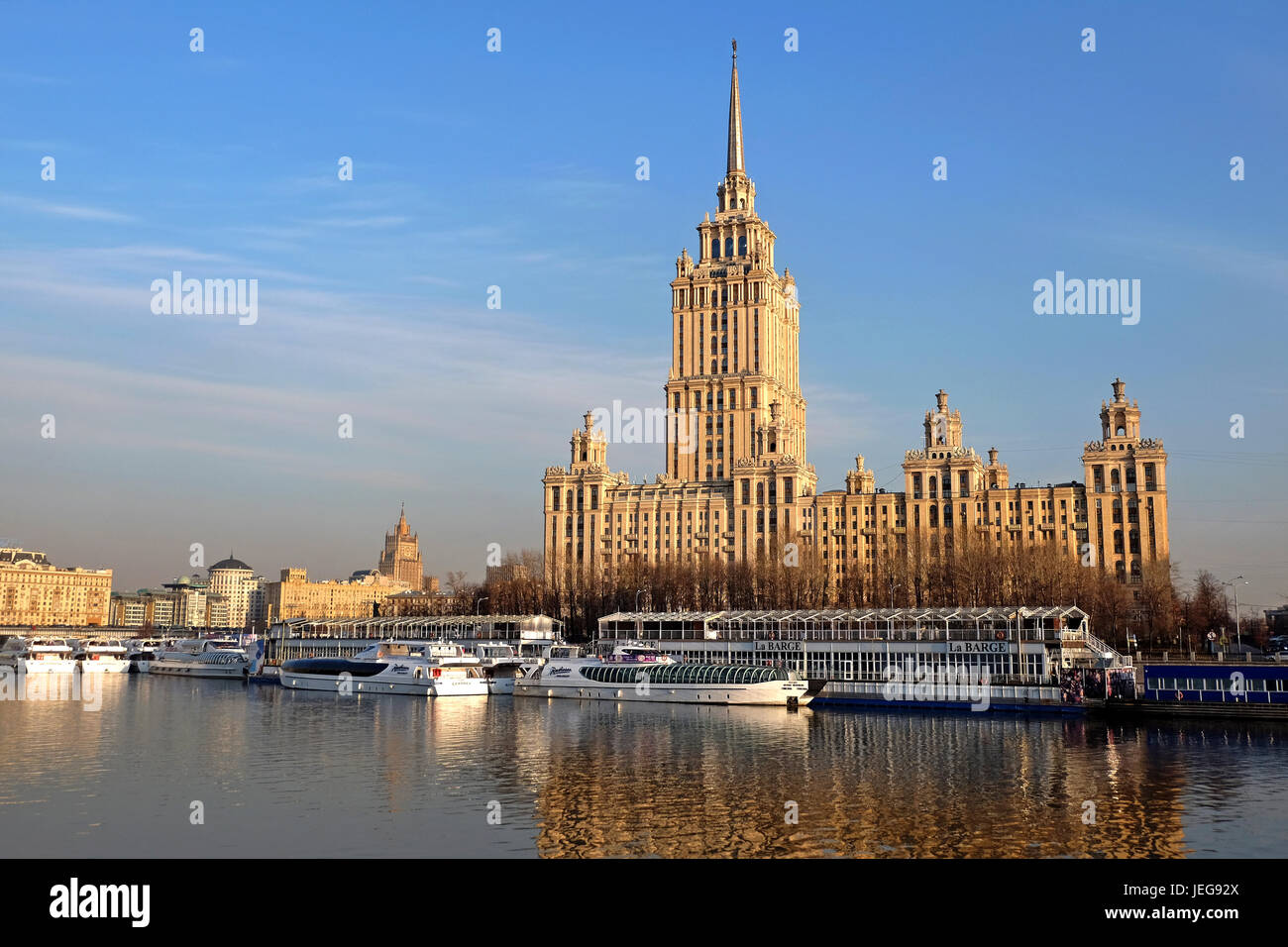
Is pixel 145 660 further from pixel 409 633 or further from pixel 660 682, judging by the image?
pixel 660 682

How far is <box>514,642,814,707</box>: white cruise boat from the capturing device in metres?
99.2

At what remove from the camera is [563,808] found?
153 ft

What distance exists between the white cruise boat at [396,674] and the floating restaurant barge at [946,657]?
27601 millimetres

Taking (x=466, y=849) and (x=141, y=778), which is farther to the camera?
(x=141, y=778)

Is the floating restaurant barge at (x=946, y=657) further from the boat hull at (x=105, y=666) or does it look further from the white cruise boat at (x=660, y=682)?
the boat hull at (x=105, y=666)

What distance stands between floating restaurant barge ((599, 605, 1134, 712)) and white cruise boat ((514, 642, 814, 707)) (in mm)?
3699

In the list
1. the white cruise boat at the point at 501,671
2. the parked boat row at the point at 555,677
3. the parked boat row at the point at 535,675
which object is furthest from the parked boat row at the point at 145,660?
the white cruise boat at the point at 501,671

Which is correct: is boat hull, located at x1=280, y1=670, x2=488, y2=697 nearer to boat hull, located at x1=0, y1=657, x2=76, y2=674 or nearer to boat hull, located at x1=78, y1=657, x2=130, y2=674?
boat hull, located at x1=78, y1=657, x2=130, y2=674

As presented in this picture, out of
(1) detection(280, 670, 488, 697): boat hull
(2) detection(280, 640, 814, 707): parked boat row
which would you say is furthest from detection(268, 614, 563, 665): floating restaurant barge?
(1) detection(280, 670, 488, 697): boat hull

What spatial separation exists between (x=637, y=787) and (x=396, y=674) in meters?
70.6
